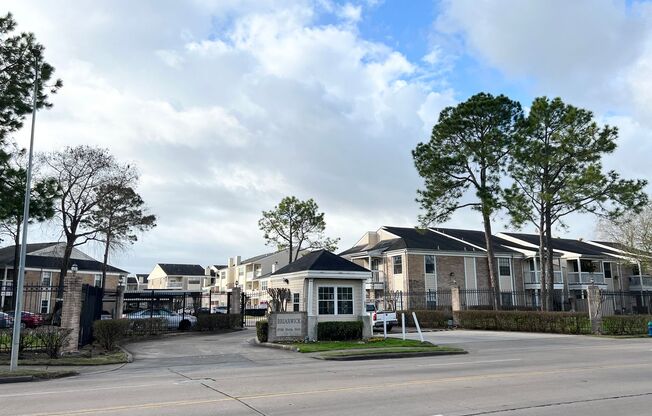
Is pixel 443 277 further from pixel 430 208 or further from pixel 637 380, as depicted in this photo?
pixel 637 380

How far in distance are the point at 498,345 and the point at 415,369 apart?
10156 mm

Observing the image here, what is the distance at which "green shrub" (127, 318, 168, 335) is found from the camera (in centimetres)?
2873

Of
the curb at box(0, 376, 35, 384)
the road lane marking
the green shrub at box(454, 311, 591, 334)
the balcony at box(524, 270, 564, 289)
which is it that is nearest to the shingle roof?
the green shrub at box(454, 311, 591, 334)

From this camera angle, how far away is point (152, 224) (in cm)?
4212

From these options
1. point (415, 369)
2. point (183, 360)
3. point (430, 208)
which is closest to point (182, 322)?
point (183, 360)

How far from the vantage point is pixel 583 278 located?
2148 inches

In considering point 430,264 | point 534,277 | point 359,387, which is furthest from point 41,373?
point 534,277

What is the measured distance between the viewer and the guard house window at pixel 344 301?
81.4 ft

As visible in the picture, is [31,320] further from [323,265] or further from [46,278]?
[46,278]

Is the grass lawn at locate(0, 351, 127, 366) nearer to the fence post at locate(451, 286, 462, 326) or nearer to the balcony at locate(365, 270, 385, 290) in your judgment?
the fence post at locate(451, 286, 462, 326)

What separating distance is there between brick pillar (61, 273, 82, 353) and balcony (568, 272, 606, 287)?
48.9 m

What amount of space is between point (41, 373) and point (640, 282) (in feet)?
194

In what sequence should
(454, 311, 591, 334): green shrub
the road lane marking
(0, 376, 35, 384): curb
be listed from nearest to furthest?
the road lane marking, (0, 376, 35, 384): curb, (454, 311, 591, 334): green shrub

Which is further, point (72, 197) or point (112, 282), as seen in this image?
point (112, 282)
